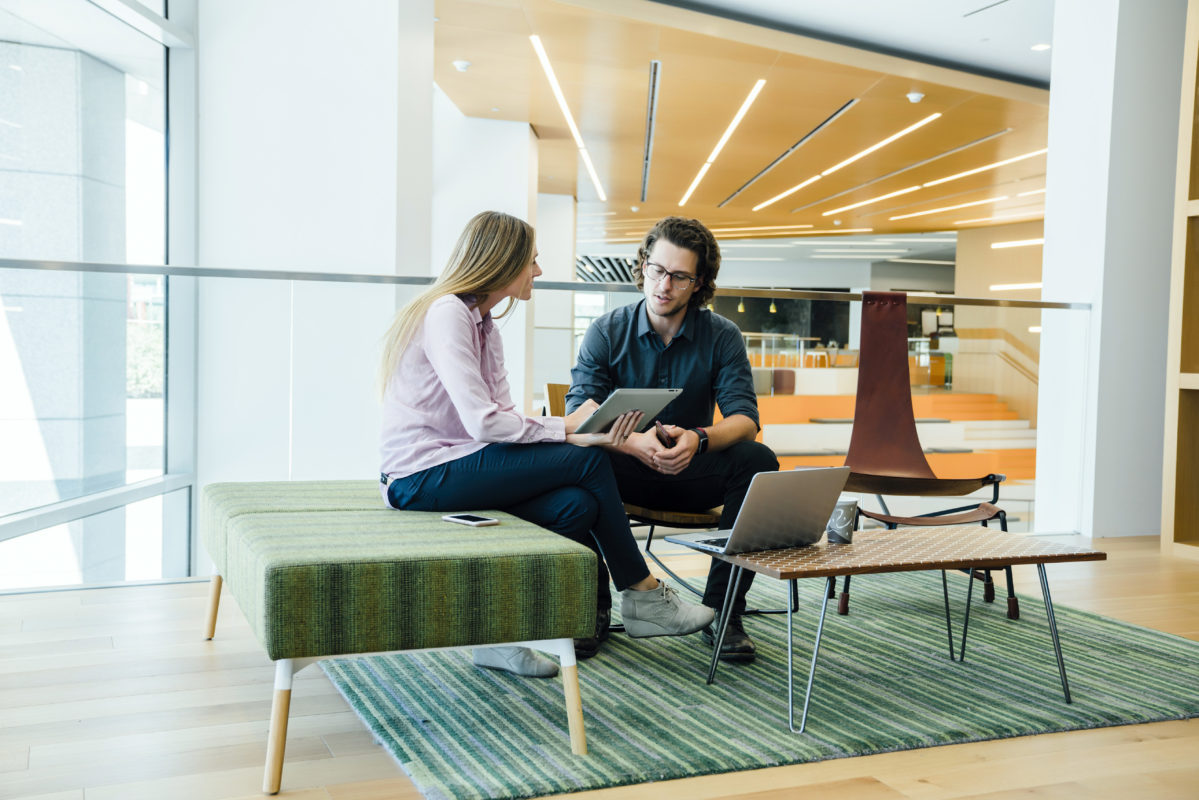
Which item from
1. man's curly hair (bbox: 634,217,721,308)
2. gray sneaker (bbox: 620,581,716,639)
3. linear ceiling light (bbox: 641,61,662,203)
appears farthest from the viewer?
linear ceiling light (bbox: 641,61,662,203)

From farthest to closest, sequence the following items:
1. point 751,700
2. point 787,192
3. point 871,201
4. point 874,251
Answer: point 874,251 → point 871,201 → point 787,192 → point 751,700

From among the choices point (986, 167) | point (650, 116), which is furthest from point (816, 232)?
point (650, 116)

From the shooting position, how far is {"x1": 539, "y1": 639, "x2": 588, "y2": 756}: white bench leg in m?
1.77

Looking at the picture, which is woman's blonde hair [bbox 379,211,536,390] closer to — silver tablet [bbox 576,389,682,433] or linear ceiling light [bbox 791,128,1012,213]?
silver tablet [bbox 576,389,682,433]

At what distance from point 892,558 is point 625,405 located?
65 cm

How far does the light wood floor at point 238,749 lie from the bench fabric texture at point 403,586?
27cm

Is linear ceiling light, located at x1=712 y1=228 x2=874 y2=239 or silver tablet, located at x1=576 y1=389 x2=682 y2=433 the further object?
linear ceiling light, located at x1=712 y1=228 x2=874 y2=239

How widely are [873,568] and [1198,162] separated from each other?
3137 mm

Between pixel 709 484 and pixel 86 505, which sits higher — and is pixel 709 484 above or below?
above

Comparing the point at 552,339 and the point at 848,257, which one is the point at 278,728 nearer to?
the point at 552,339

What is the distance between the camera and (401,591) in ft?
5.47

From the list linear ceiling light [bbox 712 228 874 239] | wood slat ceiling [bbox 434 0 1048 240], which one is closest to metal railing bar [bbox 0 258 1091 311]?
wood slat ceiling [bbox 434 0 1048 240]

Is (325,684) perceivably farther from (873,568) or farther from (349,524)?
(873,568)

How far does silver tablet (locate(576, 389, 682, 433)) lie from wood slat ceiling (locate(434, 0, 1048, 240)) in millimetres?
4316
